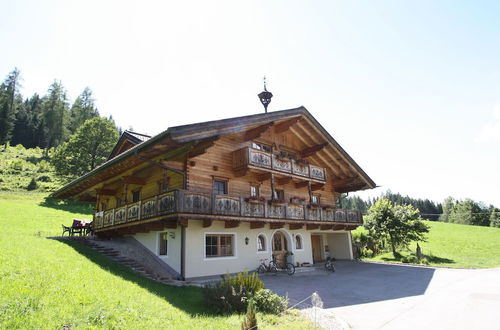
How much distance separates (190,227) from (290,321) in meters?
7.73

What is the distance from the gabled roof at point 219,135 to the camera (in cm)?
1298

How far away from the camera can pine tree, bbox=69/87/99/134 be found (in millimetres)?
64312

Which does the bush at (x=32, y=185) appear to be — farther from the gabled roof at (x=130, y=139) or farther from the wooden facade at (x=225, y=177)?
the gabled roof at (x=130, y=139)

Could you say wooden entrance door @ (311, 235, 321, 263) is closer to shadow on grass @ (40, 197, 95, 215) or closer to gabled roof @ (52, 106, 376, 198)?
gabled roof @ (52, 106, 376, 198)

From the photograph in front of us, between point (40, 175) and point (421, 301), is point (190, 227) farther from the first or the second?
point (40, 175)

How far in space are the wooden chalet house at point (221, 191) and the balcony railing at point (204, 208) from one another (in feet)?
0.16

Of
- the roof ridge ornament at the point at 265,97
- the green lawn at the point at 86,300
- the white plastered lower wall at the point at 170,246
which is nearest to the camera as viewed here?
the green lawn at the point at 86,300

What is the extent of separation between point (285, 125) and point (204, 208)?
30.6ft

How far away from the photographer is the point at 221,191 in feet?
55.6

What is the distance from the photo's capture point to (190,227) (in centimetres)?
1448

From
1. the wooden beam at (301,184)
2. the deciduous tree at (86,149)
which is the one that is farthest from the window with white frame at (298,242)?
the deciduous tree at (86,149)

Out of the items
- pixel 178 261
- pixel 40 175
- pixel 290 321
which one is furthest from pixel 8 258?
pixel 40 175

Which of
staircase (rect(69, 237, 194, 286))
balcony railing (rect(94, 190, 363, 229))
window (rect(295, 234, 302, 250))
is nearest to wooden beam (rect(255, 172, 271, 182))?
balcony railing (rect(94, 190, 363, 229))

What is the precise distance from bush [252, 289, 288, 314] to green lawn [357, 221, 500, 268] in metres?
19.3
